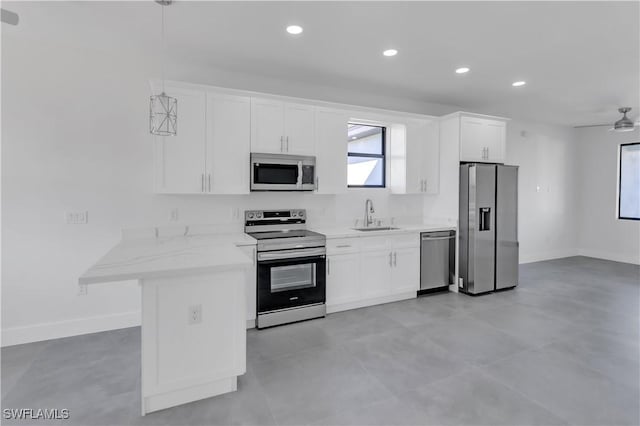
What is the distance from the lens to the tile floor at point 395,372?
212 centimetres

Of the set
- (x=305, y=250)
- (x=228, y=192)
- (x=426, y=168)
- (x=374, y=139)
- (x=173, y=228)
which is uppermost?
(x=374, y=139)

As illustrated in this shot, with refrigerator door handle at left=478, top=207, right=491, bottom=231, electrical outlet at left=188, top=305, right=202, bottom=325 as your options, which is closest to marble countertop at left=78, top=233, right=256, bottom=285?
electrical outlet at left=188, top=305, right=202, bottom=325

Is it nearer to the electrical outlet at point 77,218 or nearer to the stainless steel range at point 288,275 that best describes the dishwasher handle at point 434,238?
the stainless steel range at point 288,275

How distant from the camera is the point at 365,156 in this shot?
479 cm

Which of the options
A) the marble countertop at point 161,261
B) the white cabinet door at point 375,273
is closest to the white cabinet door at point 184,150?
the marble countertop at point 161,261

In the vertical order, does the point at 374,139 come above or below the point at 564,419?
above


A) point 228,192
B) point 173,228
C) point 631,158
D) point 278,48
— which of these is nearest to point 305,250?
point 228,192

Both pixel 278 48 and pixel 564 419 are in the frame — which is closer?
pixel 564 419

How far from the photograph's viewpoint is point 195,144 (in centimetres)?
345

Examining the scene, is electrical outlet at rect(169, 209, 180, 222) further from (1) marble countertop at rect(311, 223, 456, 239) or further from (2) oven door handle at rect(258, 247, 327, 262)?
(1) marble countertop at rect(311, 223, 456, 239)

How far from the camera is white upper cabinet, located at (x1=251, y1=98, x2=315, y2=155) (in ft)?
12.1

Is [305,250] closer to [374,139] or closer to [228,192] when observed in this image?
[228,192]

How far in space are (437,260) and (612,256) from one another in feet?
16.8

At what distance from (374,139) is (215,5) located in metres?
2.89
